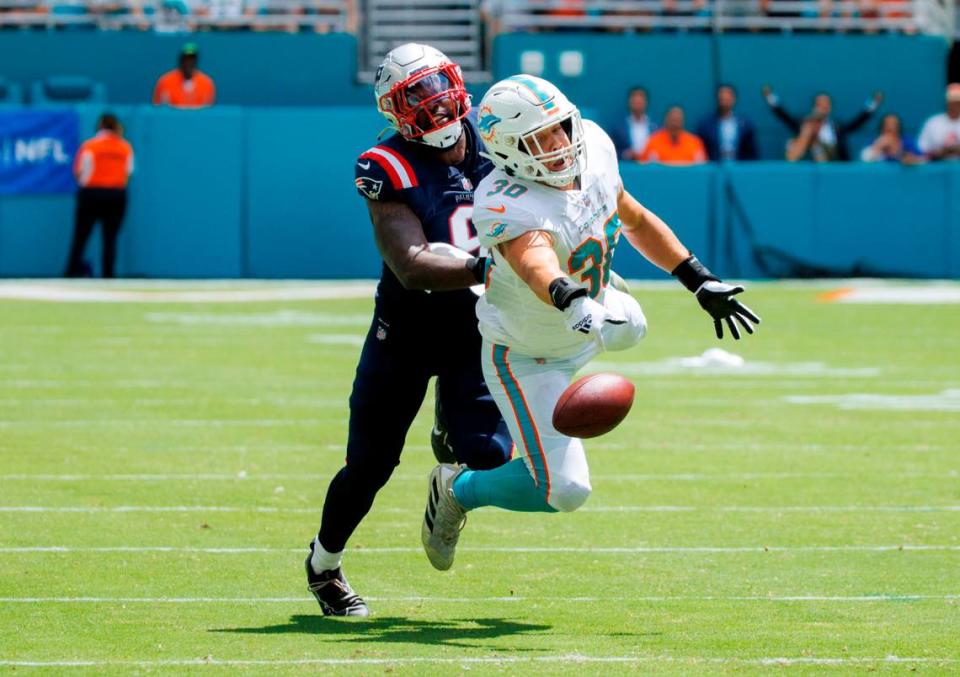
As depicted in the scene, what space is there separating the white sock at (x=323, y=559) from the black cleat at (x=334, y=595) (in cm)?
1

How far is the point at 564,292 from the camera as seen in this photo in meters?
4.87

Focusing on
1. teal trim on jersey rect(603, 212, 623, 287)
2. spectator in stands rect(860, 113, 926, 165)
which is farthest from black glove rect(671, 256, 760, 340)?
spectator in stands rect(860, 113, 926, 165)

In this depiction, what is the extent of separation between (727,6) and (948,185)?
4147 millimetres

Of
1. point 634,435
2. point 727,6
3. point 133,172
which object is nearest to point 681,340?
point 634,435

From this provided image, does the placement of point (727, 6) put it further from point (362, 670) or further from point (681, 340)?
point (362, 670)

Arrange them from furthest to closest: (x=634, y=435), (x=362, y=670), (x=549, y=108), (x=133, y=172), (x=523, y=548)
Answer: (x=133, y=172)
(x=634, y=435)
(x=523, y=548)
(x=549, y=108)
(x=362, y=670)

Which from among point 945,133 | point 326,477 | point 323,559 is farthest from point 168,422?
point 945,133

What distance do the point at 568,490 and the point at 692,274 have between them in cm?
91

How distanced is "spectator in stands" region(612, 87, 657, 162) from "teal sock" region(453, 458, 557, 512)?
1583 centimetres

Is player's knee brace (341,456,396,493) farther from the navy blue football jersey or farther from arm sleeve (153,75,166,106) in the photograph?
arm sleeve (153,75,166,106)

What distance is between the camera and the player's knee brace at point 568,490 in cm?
523

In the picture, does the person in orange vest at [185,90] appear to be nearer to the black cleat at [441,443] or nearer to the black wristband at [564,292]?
the black cleat at [441,443]

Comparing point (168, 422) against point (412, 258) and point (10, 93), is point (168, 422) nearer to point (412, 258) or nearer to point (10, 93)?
point (412, 258)

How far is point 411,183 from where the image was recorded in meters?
5.59
